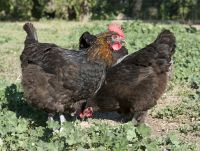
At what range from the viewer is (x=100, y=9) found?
28609 mm

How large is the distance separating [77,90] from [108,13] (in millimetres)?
22745

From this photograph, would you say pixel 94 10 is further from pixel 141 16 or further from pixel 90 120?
pixel 90 120

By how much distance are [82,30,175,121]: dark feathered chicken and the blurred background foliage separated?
657 inches

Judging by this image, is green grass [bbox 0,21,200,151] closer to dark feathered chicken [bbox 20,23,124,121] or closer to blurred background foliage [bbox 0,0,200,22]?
dark feathered chicken [bbox 20,23,124,121]

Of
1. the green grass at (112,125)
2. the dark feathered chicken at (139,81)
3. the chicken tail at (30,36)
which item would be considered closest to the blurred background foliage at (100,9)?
the green grass at (112,125)

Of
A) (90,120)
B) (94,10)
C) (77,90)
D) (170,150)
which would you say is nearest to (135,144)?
(170,150)

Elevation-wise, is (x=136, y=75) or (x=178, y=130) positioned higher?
(x=136, y=75)

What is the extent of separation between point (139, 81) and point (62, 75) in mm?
1170

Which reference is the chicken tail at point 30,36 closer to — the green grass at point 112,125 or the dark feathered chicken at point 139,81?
the green grass at point 112,125

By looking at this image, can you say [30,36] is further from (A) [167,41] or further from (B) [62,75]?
(A) [167,41]

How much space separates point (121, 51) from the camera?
27.6 feet

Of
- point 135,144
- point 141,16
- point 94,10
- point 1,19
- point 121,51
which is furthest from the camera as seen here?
point 141,16

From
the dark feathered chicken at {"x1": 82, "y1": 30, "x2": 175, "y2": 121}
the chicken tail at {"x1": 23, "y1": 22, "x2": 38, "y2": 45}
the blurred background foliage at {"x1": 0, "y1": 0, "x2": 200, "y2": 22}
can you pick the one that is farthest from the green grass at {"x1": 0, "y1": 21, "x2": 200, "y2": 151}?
the blurred background foliage at {"x1": 0, "y1": 0, "x2": 200, "y2": 22}

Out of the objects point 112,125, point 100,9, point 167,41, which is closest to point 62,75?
point 112,125
